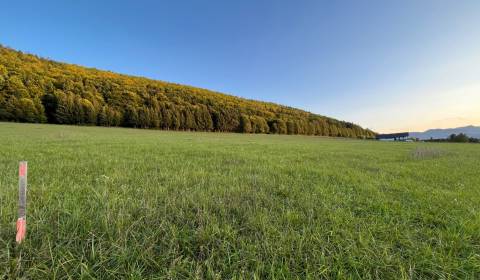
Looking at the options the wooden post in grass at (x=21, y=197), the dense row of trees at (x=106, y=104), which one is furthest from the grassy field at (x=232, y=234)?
the dense row of trees at (x=106, y=104)

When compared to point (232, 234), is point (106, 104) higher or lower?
higher

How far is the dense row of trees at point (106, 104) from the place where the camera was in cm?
4306

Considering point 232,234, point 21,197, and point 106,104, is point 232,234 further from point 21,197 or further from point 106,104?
point 106,104

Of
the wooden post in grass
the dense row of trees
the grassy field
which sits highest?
the dense row of trees

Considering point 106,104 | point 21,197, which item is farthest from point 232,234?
point 106,104

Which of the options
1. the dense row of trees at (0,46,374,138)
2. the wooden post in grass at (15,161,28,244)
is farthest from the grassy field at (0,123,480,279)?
the dense row of trees at (0,46,374,138)

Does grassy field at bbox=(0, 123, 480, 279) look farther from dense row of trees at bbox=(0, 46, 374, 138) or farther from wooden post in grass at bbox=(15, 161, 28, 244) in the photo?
dense row of trees at bbox=(0, 46, 374, 138)

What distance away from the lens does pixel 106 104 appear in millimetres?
52312

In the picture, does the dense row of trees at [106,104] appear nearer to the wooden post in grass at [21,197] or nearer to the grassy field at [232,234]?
the grassy field at [232,234]

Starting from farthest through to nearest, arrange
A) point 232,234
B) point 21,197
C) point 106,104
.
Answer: point 106,104
point 232,234
point 21,197

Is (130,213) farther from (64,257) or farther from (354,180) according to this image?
(354,180)

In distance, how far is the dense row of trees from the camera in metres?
43.1

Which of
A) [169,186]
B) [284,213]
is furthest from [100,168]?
[284,213]

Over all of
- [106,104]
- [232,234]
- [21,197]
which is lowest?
[232,234]
